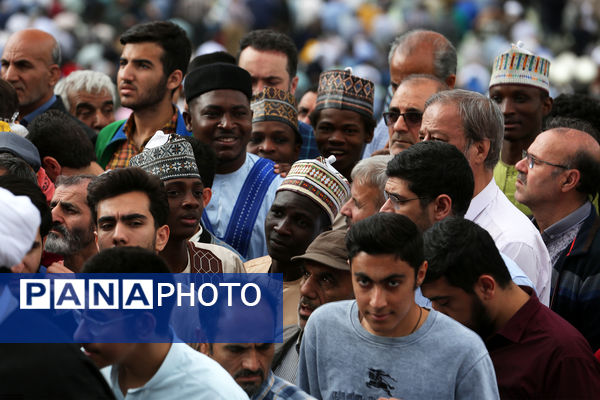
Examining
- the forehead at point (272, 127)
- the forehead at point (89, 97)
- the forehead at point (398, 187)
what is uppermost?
the forehead at point (89, 97)

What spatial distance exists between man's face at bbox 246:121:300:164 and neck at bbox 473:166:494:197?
1711mm

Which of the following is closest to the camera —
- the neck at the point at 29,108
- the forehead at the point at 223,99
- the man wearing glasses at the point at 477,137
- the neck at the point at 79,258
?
the man wearing glasses at the point at 477,137

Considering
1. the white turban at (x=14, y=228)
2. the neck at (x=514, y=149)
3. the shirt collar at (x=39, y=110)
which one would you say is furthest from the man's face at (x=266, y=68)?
the white turban at (x=14, y=228)

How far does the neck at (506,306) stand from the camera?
360 centimetres

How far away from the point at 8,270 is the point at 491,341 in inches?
67.5

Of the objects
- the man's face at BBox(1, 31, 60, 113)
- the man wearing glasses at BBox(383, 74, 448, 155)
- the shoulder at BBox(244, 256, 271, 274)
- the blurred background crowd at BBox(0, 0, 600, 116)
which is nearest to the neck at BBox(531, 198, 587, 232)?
the man wearing glasses at BBox(383, 74, 448, 155)

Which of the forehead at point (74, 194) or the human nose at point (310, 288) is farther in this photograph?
the forehead at point (74, 194)

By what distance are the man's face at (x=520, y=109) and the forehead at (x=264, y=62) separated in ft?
4.88

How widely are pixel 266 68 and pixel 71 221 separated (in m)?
2.31

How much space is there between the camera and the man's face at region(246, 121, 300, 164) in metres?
6.04

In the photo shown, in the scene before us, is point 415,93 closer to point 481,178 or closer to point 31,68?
point 481,178

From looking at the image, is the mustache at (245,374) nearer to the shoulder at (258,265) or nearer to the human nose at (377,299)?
the human nose at (377,299)

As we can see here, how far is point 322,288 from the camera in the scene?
4129 mm

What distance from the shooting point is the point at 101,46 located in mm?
15406
